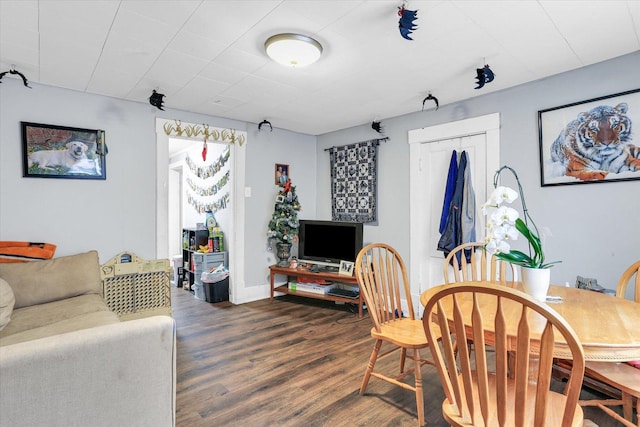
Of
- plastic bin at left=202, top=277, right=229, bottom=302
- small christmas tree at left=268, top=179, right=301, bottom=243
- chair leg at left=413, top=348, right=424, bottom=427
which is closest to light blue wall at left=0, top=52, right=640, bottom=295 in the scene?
plastic bin at left=202, top=277, right=229, bottom=302

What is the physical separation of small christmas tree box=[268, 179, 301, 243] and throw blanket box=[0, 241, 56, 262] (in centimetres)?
228

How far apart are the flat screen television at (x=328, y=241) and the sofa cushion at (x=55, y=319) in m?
2.45

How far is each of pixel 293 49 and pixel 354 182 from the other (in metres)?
2.42

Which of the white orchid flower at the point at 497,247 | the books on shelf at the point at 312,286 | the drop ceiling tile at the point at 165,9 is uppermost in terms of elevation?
the drop ceiling tile at the point at 165,9

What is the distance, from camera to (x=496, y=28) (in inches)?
78.6

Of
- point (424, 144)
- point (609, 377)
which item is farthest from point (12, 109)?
point (609, 377)

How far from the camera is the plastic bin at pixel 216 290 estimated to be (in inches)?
165

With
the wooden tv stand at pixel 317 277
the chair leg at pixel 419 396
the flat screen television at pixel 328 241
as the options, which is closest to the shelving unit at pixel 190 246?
the wooden tv stand at pixel 317 277

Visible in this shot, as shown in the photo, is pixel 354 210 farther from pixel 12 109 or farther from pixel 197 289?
pixel 12 109

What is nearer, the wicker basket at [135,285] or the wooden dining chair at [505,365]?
the wooden dining chair at [505,365]

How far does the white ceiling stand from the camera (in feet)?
5.91

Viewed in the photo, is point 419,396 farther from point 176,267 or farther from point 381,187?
point 176,267

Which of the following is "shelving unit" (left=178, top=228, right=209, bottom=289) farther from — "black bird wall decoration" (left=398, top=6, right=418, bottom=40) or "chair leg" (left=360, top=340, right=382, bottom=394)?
"black bird wall decoration" (left=398, top=6, right=418, bottom=40)

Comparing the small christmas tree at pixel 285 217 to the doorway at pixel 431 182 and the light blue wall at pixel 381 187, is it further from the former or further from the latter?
the doorway at pixel 431 182
